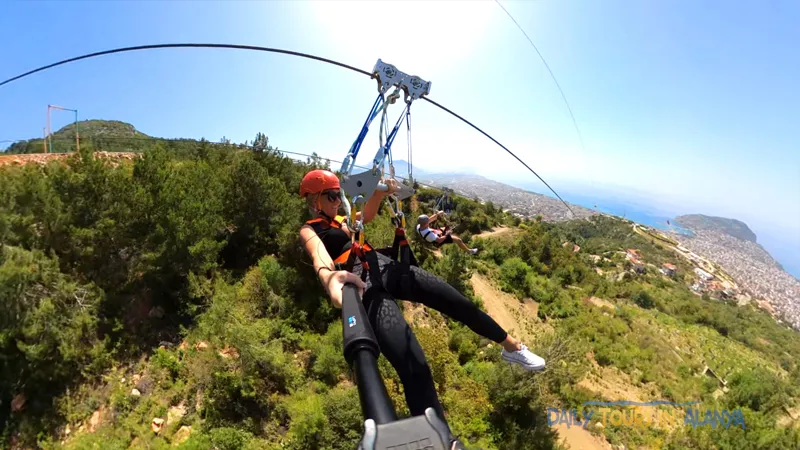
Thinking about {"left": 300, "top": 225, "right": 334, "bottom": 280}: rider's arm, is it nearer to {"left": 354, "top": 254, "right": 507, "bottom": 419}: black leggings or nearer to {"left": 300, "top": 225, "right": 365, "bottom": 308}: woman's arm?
{"left": 300, "top": 225, "right": 365, "bottom": 308}: woman's arm

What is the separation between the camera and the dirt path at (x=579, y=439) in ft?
28.9

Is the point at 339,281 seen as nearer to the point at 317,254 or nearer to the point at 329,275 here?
the point at 329,275

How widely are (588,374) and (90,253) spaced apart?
1830 cm

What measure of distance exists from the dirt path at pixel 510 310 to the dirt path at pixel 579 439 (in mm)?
5672

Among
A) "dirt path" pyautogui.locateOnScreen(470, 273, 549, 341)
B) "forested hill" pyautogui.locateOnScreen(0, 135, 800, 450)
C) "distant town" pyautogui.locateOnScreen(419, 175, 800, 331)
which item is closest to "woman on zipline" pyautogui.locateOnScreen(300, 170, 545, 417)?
"forested hill" pyautogui.locateOnScreen(0, 135, 800, 450)

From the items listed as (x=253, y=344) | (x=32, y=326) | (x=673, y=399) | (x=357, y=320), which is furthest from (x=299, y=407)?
(x=673, y=399)

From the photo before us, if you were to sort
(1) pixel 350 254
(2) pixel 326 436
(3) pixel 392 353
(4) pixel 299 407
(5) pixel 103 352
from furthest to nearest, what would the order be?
(5) pixel 103 352
(4) pixel 299 407
(2) pixel 326 436
(1) pixel 350 254
(3) pixel 392 353

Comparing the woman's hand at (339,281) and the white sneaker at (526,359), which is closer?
the woman's hand at (339,281)

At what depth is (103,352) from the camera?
9227 mm

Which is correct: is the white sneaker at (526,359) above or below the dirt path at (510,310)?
above

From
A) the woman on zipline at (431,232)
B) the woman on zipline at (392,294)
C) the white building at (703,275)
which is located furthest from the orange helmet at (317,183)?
the white building at (703,275)

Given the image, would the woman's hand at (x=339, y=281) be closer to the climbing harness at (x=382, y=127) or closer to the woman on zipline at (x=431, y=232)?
the climbing harness at (x=382, y=127)

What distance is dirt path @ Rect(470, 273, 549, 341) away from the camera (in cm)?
1588

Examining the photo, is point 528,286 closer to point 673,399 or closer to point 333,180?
point 673,399
